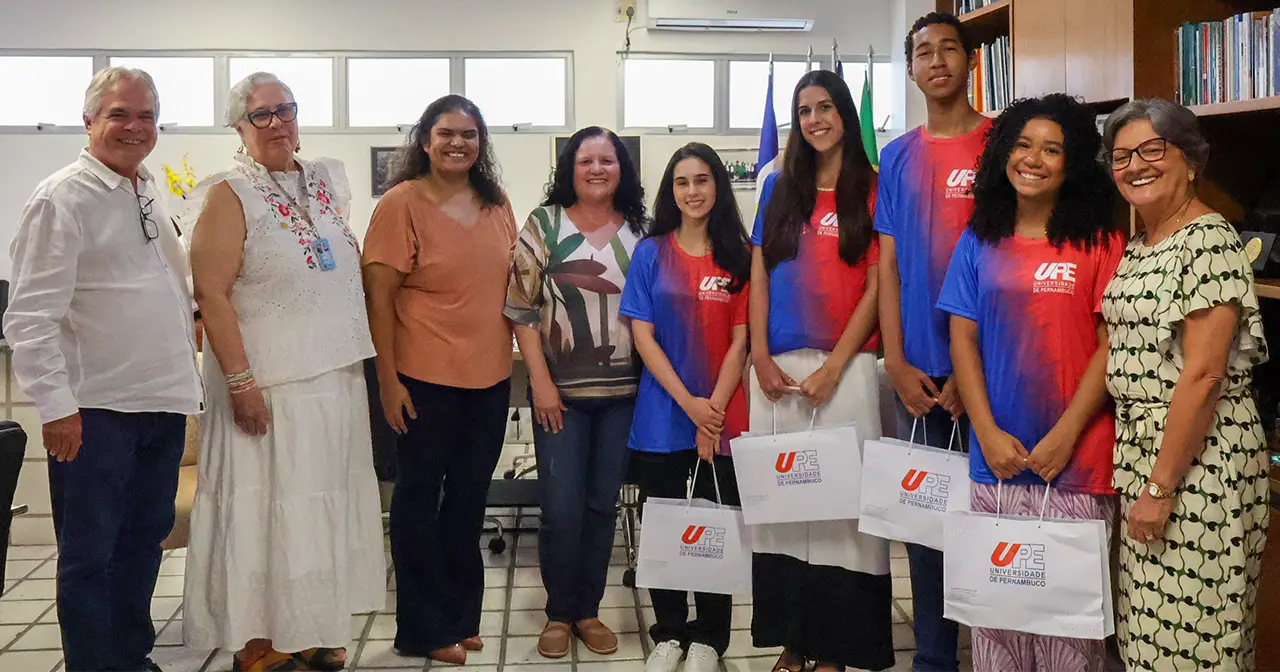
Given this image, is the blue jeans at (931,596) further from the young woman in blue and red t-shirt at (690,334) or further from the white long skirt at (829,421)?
the young woman in blue and red t-shirt at (690,334)

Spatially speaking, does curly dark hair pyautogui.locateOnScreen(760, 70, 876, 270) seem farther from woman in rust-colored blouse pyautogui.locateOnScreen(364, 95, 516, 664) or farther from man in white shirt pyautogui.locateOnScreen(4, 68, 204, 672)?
man in white shirt pyautogui.locateOnScreen(4, 68, 204, 672)

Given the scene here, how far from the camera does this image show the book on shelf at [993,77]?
3.19m

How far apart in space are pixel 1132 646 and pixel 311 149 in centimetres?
621

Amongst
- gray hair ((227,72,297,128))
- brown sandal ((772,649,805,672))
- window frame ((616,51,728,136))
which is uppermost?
window frame ((616,51,728,136))

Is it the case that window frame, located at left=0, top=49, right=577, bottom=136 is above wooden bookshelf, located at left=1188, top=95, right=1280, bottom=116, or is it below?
above

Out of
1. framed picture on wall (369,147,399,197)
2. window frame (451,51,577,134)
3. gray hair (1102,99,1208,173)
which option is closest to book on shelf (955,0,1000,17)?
gray hair (1102,99,1208,173)

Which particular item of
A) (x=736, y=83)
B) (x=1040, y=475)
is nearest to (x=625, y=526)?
(x=1040, y=475)

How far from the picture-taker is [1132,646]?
1.86 m

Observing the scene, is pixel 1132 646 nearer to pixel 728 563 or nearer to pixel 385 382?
pixel 728 563

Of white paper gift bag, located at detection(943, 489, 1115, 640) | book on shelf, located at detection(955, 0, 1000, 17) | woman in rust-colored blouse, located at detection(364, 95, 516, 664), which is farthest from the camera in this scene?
book on shelf, located at detection(955, 0, 1000, 17)

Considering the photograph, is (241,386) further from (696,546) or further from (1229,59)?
(1229,59)

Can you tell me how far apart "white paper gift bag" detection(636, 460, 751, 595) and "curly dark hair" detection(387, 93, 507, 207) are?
979 millimetres

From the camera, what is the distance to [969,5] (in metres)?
3.34

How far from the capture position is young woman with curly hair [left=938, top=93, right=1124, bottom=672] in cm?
192
